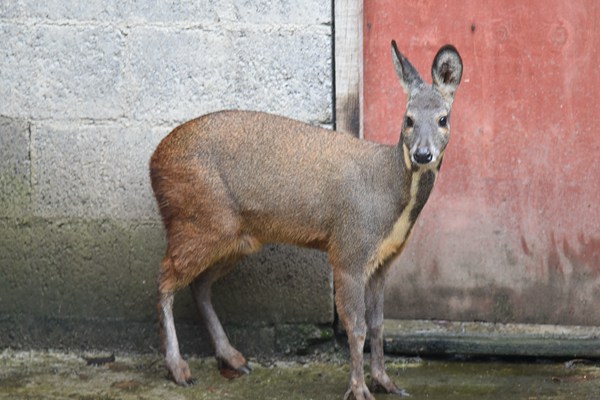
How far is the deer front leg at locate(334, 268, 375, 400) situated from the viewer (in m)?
6.30

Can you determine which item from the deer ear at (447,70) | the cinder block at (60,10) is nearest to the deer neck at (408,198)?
the deer ear at (447,70)

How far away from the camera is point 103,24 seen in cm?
698

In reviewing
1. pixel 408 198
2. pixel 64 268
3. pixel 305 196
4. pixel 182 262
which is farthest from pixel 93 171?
pixel 408 198

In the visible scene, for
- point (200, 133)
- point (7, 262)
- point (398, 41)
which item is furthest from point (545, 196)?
point (7, 262)

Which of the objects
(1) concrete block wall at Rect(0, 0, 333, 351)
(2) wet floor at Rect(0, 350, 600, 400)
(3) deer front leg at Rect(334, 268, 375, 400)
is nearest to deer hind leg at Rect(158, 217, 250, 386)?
(2) wet floor at Rect(0, 350, 600, 400)

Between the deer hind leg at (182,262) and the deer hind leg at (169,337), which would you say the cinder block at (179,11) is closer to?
the deer hind leg at (182,262)

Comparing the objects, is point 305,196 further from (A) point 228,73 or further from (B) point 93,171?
(B) point 93,171

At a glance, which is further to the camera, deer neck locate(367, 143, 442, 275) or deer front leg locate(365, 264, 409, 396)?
deer front leg locate(365, 264, 409, 396)

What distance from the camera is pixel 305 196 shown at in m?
6.43

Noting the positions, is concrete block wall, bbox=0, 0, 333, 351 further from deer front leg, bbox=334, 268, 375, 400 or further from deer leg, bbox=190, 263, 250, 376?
deer front leg, bbox=334, 268, 375, 400

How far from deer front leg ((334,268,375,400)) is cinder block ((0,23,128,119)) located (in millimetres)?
1645

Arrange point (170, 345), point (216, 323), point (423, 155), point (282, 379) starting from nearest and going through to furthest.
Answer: point (423, 155)
point (170, 345)
point (282, 379)
point (216, 323)

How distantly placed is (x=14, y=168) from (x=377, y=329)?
217cm

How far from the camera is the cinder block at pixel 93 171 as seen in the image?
23.1 ft
